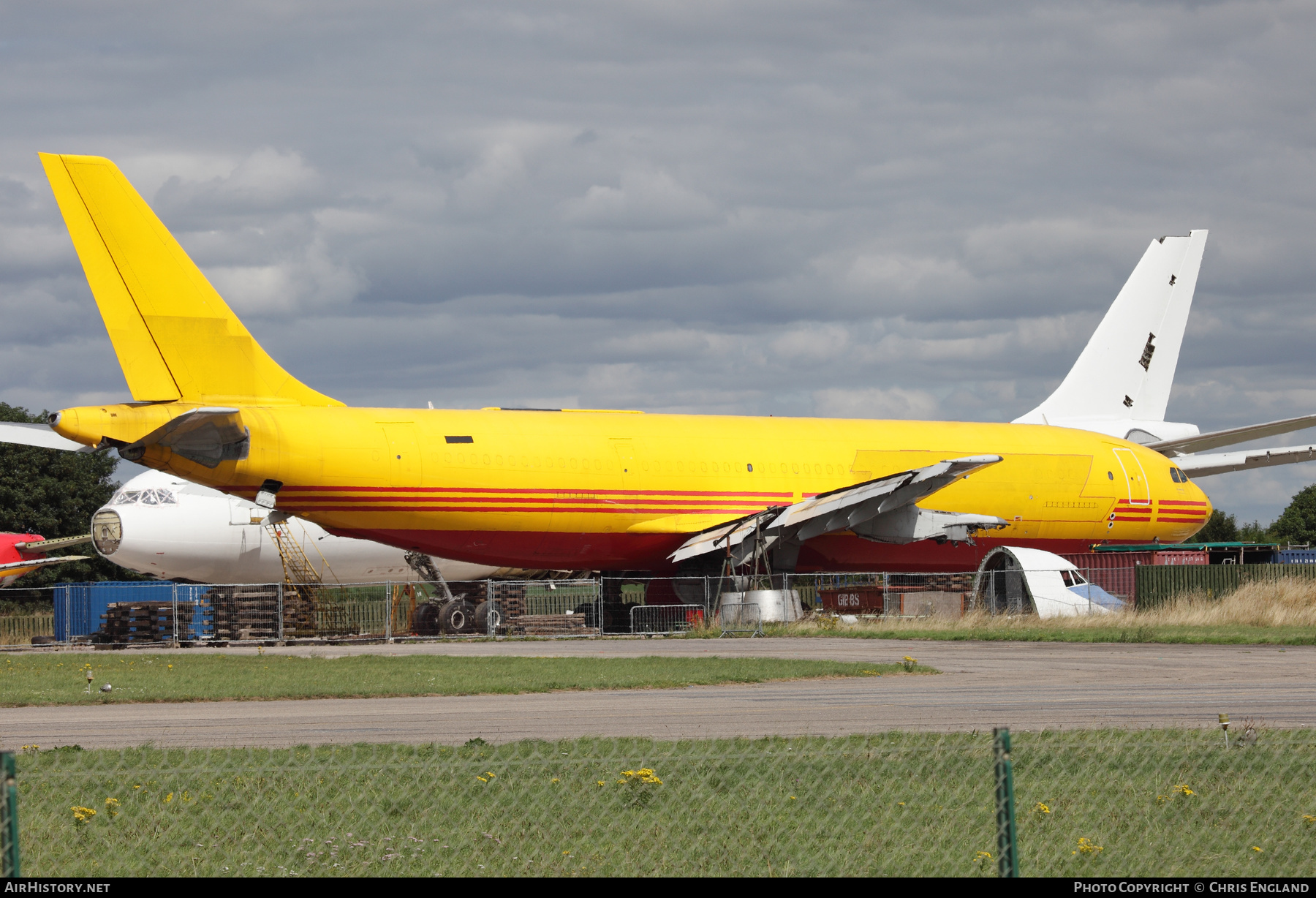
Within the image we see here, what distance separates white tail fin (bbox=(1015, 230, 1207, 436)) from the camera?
49188 mm

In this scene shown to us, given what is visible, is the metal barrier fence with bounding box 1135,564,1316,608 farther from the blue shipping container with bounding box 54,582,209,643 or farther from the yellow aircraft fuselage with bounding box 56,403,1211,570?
the blue shipping container with bounding box 54,582,209,643

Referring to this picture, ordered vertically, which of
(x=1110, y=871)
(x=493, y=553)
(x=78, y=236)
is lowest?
(x=1110, y=871)

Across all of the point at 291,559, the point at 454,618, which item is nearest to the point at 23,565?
the point at 291,559

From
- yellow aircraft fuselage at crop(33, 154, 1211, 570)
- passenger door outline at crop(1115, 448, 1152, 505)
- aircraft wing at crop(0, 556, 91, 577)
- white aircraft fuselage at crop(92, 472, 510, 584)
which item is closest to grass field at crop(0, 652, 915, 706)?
yellow aircraft fuselage at crop(33, 154, 1211, 570)

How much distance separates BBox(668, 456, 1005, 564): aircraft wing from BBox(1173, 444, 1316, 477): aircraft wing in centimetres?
1304

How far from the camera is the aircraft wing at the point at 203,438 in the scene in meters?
28.4

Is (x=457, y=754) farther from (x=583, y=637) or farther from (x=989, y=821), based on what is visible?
(x=583, y=637)

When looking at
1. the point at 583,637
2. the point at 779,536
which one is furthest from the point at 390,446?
the point at 779,536

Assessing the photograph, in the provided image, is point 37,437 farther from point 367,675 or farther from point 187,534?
point 367,675

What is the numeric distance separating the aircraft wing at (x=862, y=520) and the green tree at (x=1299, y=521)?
294 ft

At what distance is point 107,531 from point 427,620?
29.3 ft

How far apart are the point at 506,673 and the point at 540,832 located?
12.5 meters

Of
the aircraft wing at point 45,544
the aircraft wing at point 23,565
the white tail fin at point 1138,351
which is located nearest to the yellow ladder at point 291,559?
the aircraft wing at point 45,544

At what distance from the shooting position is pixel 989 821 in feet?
29.8
